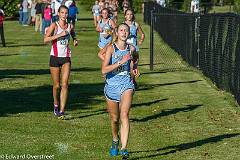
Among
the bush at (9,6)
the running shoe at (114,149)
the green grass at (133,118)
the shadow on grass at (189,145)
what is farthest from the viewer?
the bush at (9,6)

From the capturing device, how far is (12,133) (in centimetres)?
1216

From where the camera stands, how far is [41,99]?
16453 mm

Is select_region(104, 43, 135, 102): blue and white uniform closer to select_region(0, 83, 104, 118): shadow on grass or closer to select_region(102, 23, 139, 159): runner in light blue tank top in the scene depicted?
select_region(102, 23, 139, 159): runner in light blue tank top

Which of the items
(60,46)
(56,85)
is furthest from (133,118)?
(60,46)

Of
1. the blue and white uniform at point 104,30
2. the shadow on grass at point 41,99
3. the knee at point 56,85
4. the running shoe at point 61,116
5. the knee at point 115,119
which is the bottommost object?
the shadow on grass at point 41,99

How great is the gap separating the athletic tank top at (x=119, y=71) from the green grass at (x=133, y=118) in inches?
43.0

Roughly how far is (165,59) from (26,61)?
16.0 ft

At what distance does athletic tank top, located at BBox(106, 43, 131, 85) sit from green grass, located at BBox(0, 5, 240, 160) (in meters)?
1.09

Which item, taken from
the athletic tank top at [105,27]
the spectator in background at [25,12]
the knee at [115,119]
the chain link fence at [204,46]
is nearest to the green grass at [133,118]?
the chain link fence at [204,46]

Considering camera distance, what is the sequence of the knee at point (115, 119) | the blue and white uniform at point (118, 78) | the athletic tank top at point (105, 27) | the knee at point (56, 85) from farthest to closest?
the athletic tank top at point (105, 27)
the knee at point (56, 85)
the knee at point (115, 119)
the blue and white uniform at point (118, 78)

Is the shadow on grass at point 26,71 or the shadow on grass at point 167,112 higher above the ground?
the shadow on grass at point 167,112

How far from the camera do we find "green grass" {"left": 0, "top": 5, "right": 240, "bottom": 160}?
11.1 metres

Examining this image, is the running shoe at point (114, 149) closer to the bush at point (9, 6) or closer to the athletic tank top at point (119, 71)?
the athletic tank top at point (119, 71)

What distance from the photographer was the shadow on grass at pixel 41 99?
1508 centimetres
